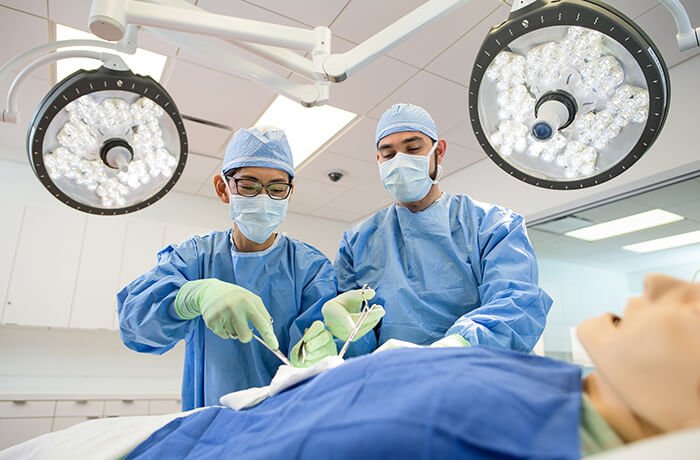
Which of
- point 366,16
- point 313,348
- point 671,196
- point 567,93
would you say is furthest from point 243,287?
point 671,196

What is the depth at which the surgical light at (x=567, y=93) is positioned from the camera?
69cm

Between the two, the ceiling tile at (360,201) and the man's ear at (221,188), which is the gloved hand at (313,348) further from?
the ceiling tile at (360,201)

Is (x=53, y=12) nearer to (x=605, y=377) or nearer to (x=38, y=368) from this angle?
(x=605, y=377)

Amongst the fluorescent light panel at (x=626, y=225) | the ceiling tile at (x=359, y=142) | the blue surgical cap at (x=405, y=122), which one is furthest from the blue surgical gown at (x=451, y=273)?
the fluorescent light panel at (x=626, y=225)

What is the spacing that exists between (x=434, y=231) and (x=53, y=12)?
201cm

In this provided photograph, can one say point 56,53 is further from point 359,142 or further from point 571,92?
point 359,142

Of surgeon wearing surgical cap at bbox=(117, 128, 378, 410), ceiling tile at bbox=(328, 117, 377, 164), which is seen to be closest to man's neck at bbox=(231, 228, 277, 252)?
surgeon wearing surgical cap at bbox=(117, 128, 378, 410)

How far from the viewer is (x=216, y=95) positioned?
2.68 metres

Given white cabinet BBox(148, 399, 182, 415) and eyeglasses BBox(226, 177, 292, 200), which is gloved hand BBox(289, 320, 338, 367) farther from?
white cabinet BBox(148, 399, 182, 415)

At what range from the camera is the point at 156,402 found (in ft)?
11.2

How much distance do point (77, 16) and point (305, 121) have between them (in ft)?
4.49

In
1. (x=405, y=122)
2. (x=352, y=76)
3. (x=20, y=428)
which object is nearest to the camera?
(x=405, y=122)

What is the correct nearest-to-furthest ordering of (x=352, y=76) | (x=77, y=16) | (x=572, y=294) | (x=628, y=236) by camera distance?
1. (x=352, y=76)
2. (x=77, y=16)
3. (x=628, y=236)
4. (x=572, y=294)

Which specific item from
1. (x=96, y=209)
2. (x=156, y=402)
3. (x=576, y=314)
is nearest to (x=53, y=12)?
(x=96, y=209)
